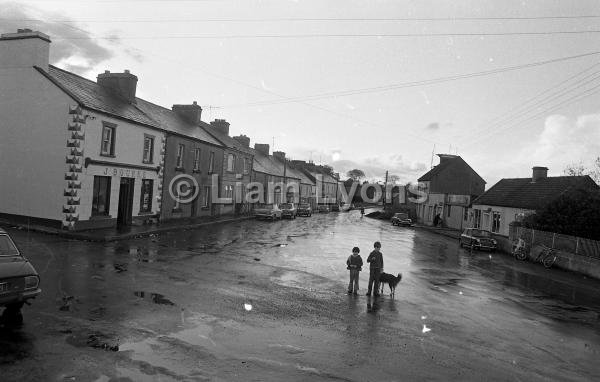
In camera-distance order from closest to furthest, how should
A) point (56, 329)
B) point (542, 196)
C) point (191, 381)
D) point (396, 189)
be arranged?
point (191, 381)
point (56, 329)
point (542, 196)
point (396, 189)

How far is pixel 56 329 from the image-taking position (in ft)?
25.7

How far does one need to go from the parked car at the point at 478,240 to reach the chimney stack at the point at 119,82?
83.5 feet

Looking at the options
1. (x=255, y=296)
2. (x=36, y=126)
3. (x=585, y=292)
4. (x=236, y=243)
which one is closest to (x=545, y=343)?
(x=255, y=296)

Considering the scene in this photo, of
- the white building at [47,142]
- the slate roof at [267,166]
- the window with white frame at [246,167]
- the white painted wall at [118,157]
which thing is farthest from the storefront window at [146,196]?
the slate roof at [267,166]

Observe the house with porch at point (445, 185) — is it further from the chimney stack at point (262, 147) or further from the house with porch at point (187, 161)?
the house with porch at point (187, 161)

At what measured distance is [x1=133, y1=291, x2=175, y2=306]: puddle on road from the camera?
1037cm

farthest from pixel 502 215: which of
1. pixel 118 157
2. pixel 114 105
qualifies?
pixel 114 105

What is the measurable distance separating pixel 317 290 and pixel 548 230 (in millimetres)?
21820

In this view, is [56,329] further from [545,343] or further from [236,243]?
[236,243]

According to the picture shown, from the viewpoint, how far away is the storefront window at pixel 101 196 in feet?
76.3

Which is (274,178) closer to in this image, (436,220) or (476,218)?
(436,220)

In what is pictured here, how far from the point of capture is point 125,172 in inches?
1008

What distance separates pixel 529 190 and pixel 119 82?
3529cm

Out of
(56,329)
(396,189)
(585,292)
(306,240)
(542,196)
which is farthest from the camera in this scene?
(396,189)
